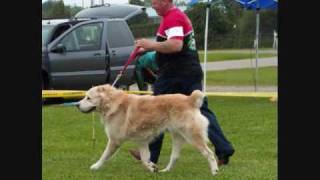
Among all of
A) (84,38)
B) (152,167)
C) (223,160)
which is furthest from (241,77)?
(152,167)

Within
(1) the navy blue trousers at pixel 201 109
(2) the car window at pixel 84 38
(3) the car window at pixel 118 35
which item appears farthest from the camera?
(3) the car window at pixel 118 35

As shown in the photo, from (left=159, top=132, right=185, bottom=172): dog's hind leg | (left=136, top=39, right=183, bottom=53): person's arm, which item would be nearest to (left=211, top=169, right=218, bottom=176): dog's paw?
(left=159, top=132, right=185, bottom=172): dog's hind leg

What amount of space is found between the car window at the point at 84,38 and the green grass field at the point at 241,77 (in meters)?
7.49

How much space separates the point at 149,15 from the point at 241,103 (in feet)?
30.9

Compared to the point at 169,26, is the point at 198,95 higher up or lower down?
lower down

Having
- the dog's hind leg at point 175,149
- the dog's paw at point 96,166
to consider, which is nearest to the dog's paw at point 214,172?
the dog's hind leg at point 175,149

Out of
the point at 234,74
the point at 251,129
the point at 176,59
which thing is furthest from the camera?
the point at 234,74

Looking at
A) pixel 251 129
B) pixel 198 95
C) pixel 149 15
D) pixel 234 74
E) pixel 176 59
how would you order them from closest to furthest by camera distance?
1. pixel 198 95
2. pixel 176 59
3. pixel 251 129
4. pixel 149 15
5. pixel 234 74

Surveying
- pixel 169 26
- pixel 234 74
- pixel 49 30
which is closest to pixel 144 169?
pixel 169 26

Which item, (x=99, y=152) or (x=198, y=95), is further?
(x=99, y=152)

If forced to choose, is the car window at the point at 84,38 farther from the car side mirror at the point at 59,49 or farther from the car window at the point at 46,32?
the car window at the point at 46,32

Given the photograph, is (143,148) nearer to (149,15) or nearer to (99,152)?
(99,152)

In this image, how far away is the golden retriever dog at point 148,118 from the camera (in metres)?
7.54

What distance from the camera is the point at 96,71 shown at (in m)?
16.2
